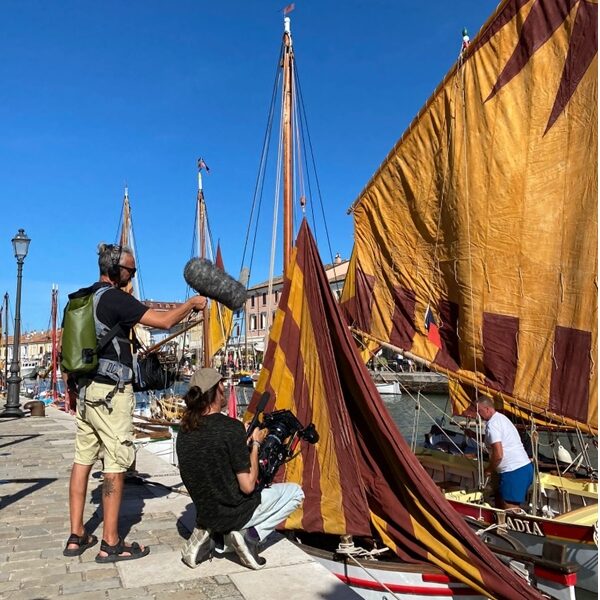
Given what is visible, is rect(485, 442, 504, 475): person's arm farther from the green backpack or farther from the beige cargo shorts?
the green backpack

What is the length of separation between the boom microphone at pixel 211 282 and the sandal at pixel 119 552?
1770mm

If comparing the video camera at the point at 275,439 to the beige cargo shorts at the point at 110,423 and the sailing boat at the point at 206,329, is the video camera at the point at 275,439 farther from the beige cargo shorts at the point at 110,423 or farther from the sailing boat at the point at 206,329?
the sailing boat at the point at 206,329

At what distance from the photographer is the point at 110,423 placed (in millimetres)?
4250

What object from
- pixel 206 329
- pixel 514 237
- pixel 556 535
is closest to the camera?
pixel 556 535

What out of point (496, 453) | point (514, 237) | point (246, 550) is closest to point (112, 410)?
point (246, 550)

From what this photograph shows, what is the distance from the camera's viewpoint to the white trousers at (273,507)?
419 cm

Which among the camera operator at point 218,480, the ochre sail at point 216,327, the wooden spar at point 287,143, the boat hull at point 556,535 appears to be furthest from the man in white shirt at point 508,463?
the ochre sail at point 216,327

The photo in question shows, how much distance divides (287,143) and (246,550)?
10.6 m

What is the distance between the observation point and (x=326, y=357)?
5258mm

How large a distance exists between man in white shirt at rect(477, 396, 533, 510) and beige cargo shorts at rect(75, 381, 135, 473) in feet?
15.3

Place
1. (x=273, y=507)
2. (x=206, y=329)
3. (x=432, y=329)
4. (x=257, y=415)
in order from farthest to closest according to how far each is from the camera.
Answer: (x=206, y=329) → (x=432, y=329) → (x=257, y=415) → (x=273, y=507)

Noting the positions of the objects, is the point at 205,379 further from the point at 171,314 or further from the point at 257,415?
the point at 257,415

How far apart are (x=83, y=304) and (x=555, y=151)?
568 centimetres

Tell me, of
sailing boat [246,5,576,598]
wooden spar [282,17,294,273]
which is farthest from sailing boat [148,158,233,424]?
sailing boat [246,5,576,598]
